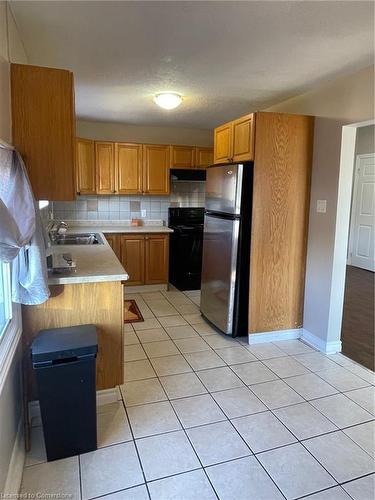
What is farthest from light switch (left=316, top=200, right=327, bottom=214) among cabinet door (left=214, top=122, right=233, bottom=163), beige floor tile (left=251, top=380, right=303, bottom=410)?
beige floor tile (left=251, top=380, right=303, bottom=410)

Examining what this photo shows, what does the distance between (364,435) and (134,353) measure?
5.96ft

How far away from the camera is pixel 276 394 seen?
2.46 metres

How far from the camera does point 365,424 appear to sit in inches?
85.2

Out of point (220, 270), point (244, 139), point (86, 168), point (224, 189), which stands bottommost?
point (220, 270)

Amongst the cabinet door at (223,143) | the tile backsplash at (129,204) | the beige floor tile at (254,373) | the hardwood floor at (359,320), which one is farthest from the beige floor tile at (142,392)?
the tile backsplash at (129,204)

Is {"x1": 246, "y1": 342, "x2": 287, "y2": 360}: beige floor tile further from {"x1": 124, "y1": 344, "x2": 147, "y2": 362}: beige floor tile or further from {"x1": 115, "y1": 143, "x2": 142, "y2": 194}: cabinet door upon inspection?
{"x1": 115, "y1": 143, "x2": 142, "y2": 194}: cabinet door

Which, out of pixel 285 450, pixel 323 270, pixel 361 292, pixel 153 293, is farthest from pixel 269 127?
pixel 361 292

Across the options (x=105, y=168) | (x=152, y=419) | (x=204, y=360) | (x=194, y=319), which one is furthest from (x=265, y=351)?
(x=105, y=168)

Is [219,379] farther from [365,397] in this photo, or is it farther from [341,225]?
[341,225]

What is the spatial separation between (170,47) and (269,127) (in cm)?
114

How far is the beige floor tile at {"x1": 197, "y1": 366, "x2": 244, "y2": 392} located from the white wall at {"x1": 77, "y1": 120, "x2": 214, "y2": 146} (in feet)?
11.6

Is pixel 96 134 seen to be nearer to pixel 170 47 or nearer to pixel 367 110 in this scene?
pixel 170 47

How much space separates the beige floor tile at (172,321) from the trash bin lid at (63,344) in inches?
71.4

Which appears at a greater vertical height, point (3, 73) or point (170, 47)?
point (170, 47)
